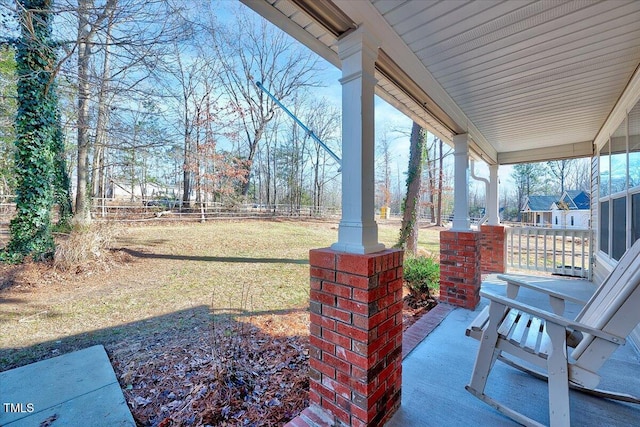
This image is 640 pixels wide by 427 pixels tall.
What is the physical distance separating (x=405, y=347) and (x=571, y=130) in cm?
416

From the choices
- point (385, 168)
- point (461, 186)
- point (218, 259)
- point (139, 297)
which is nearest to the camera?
point (461, 186)

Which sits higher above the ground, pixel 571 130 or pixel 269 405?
pixel 571 130

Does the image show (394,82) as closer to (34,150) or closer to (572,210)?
(34,150)

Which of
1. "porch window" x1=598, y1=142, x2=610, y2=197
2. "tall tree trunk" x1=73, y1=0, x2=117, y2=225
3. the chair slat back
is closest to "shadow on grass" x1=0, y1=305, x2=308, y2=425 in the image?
the chair slat back

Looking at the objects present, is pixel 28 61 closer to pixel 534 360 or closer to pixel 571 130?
pixel 534 360

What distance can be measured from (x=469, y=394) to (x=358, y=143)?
1.84 meters

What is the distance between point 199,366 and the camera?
8.00 feet

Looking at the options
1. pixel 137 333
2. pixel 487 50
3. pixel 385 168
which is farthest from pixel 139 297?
pixel 385 168

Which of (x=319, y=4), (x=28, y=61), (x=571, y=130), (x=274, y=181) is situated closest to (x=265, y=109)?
(x=274, y=181)

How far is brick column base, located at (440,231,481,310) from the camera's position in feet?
10.6

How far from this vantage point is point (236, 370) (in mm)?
2203

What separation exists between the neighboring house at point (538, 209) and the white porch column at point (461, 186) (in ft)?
87.8

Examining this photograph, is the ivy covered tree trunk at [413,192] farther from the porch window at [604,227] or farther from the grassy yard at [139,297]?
the porch window at [604,227]

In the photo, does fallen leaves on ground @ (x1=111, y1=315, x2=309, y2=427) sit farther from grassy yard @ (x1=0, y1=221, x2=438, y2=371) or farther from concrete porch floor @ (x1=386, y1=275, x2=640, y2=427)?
concrete porch floor @ (x1=386, y1=275, x2=640, y2=427)
